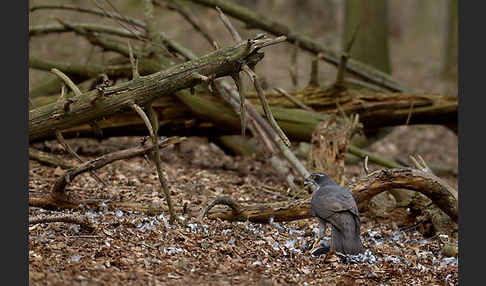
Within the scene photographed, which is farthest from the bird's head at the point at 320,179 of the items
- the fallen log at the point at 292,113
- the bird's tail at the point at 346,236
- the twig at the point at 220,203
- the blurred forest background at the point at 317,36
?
the blurred forest background at the point at 317,36

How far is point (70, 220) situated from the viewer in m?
4.09

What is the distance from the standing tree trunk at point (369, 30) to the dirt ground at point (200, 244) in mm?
3857

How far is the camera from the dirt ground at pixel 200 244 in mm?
3771

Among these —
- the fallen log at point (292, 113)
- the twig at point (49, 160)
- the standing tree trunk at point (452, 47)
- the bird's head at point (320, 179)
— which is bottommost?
the bird's head at point (320, 179)

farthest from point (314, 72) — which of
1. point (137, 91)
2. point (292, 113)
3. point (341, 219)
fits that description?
point (137, 91)

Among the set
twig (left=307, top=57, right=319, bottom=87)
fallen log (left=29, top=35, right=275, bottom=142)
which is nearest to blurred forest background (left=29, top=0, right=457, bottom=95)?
twig (left=307, top=57, right=319, bottom=87)

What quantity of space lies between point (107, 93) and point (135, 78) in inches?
10.1

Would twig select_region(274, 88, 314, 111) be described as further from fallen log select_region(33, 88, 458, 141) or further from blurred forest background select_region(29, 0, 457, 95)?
blurred forest background select_region(29, 0, 457, 95)

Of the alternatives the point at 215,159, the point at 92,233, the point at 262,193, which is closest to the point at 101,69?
the point at 215,159

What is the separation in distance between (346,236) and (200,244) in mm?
1216

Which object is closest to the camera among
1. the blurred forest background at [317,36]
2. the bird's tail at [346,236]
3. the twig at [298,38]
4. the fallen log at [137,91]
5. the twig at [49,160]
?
the fallen log at [137,91]

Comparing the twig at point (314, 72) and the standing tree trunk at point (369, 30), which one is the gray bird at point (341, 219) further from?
the standing tree trunk at point (369, 30)

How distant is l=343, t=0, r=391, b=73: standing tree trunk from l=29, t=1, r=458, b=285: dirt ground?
12.7 feet

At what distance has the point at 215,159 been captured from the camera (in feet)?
26.2
